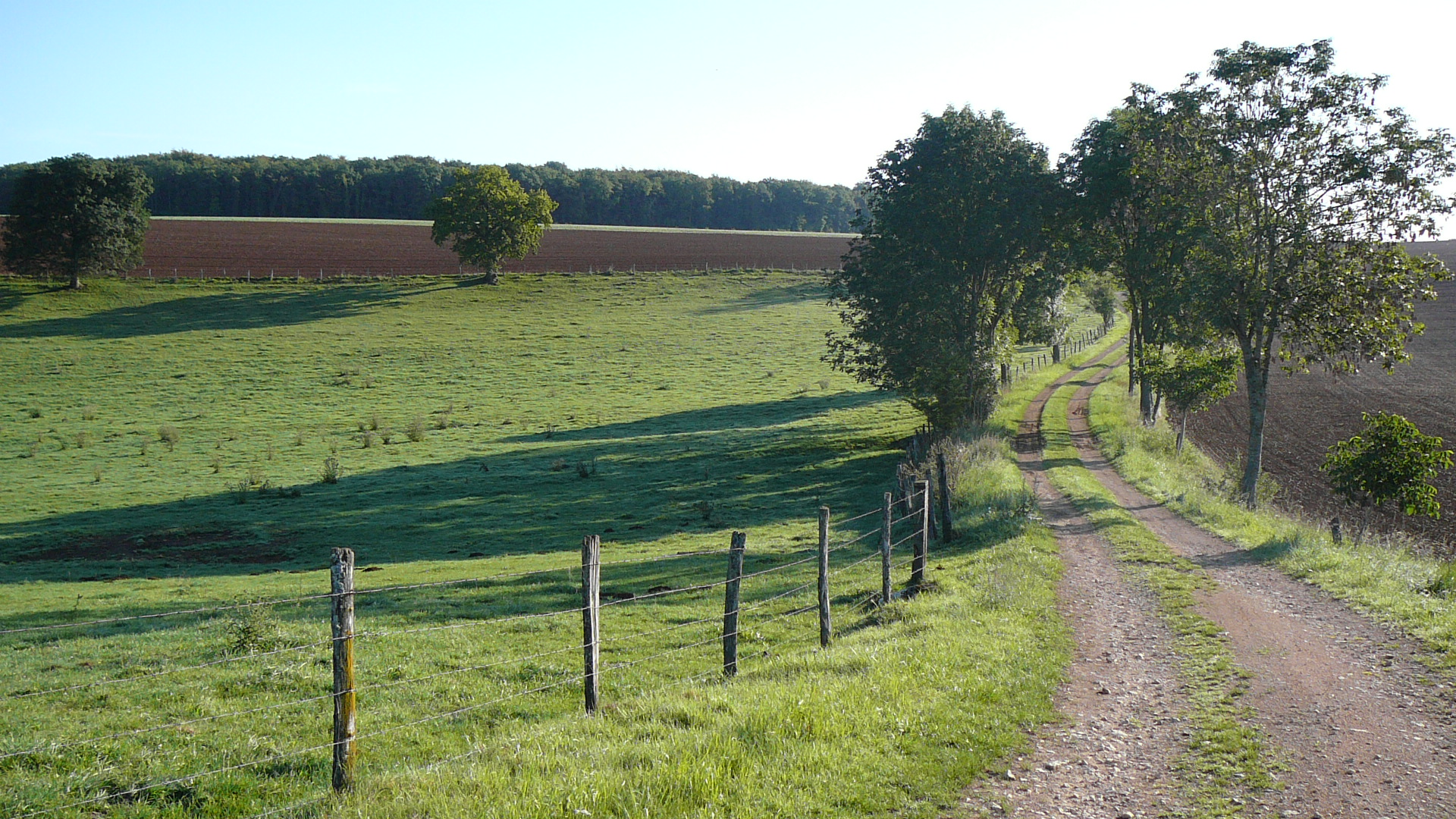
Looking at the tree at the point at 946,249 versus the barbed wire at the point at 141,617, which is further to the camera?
the tree at the point at 946,249

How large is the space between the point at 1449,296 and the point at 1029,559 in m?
116

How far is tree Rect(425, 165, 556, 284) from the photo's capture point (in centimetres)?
8662

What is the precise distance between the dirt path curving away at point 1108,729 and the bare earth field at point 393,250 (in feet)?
280

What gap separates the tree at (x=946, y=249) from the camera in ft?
137

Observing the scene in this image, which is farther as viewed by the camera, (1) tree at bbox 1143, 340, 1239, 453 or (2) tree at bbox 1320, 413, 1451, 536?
(1) tree at bbox 1143, 340, 1239, 453

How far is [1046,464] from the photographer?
35688mm

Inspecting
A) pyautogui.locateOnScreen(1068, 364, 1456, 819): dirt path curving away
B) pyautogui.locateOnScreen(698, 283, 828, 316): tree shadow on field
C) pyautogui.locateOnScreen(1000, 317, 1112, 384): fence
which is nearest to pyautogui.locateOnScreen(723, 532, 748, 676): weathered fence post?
pyautogui.locateOnScreen(1068, 364, 1456, 819): dirt path curving away

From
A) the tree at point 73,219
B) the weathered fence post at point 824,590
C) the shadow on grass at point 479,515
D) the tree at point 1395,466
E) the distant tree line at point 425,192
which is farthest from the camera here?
the distant tree line at point 425,192

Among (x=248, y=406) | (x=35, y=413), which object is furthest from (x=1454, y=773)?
(x=35, y=413)

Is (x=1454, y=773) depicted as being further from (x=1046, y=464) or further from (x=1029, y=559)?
(x=1046, y=464)

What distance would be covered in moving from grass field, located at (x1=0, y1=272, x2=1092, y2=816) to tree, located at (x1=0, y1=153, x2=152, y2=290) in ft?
21.5

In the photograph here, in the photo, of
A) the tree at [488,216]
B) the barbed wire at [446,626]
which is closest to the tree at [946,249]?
the barbed wire at [446,626]

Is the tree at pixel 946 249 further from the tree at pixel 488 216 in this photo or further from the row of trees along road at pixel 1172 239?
the tree at pixel 488 216

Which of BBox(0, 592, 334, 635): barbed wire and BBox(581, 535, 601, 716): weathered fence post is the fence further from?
BBox(581, 535, 601, 716): weathered fence post
